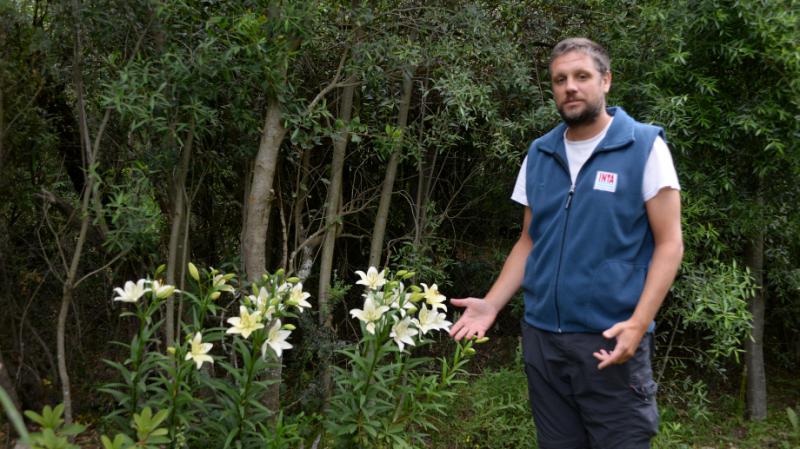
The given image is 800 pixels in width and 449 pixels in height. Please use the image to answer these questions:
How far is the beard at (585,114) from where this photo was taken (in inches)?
91.9

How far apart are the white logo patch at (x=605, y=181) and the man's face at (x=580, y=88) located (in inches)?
7.6

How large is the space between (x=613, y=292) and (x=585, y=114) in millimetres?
579

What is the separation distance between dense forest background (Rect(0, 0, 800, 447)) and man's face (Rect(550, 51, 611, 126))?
1331 mm

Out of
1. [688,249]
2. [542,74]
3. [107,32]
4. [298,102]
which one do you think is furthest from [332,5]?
[688,249]

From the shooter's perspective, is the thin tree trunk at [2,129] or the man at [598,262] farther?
the thin tree trunk at [2,129]

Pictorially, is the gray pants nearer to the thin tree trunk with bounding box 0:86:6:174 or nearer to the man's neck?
the man's neck

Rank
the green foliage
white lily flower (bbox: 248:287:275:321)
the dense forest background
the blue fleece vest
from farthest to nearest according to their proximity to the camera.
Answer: the green foliage → the dense forest background → white lily flower (bbox: 248:287:275:321) → the blue fleece vest

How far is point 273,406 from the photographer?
12.6ft

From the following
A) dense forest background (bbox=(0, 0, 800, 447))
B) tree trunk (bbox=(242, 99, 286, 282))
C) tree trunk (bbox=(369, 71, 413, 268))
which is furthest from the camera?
tree trunk (bbox=(369, 71, 413, 268))

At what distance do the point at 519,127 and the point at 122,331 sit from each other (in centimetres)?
277

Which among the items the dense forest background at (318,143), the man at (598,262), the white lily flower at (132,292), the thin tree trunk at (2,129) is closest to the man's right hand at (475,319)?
the man at (598,262)

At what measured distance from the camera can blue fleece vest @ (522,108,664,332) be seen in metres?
2.26

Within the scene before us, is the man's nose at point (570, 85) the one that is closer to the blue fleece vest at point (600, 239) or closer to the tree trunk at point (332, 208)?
the blue fleece vest at point (600, 239)

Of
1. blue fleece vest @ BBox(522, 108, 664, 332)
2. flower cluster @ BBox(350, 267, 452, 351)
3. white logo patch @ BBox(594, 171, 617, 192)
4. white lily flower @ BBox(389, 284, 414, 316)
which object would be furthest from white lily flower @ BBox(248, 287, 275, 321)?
white logo patch @ BBox(594, 171, 617, 192)
